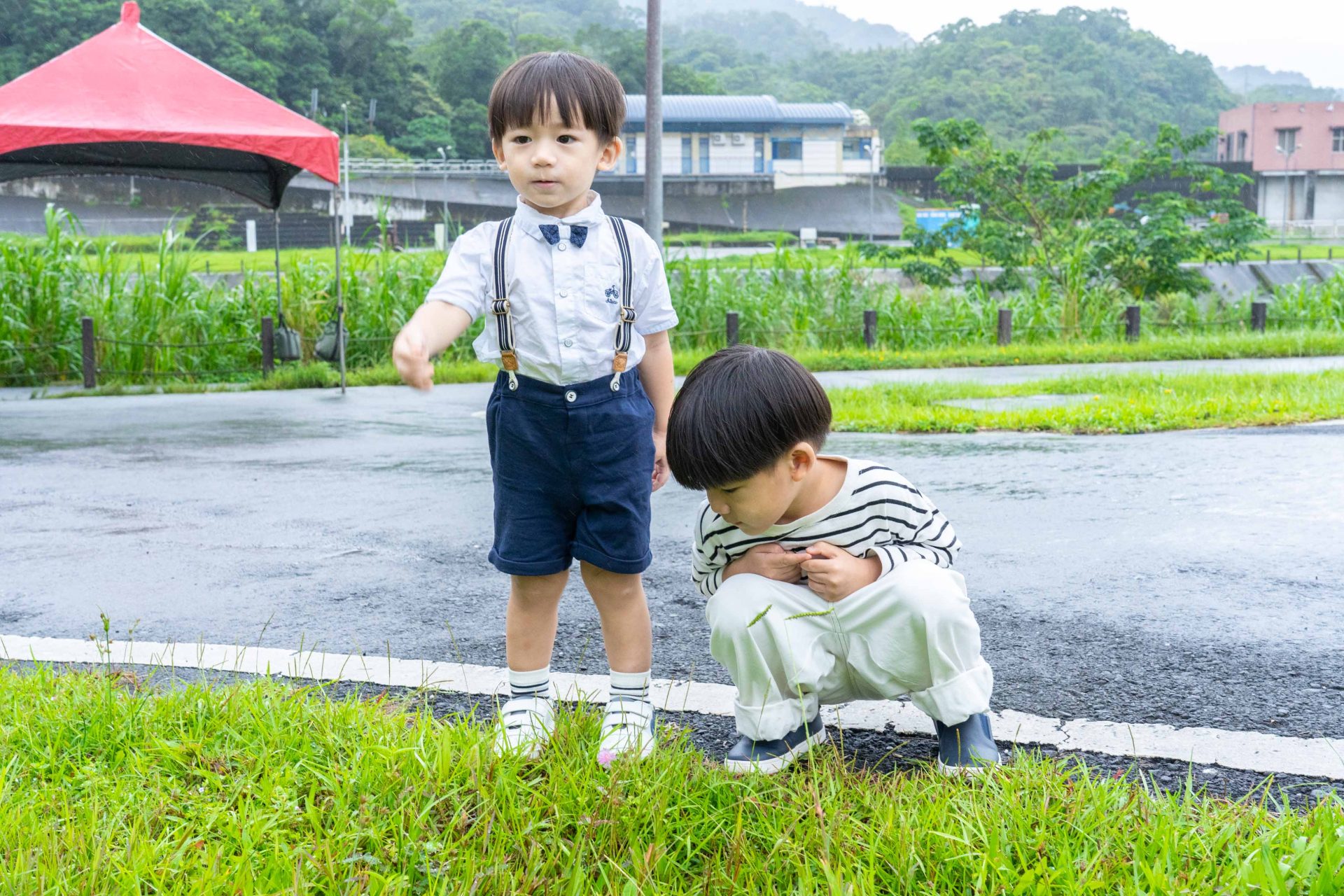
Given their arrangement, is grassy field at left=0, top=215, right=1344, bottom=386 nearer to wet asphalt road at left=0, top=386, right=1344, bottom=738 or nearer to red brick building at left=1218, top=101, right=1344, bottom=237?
wet asphalt road at left=0, top=386, right=1344, bottom=738

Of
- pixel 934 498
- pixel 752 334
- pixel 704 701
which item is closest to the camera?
pixel 704 701

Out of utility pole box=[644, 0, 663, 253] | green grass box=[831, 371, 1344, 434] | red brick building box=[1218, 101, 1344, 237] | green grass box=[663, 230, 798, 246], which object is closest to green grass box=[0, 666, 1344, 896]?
green grass box=[831, 371, 1344, 434]

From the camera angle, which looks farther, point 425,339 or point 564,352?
point 564,352

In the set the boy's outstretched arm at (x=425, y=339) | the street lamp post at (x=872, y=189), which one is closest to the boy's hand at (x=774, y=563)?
the boy's outstretched arm at (x=425, y=339)

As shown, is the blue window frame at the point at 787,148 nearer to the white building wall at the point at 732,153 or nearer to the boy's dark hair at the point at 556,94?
the white building wall at the point at 732,153

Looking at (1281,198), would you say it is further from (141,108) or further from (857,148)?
(141,108)

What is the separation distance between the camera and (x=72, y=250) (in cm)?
1356

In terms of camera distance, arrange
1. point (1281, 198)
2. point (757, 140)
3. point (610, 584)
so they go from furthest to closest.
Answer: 1. point (1281, 198)
2. point (757, 140)
3. point (610, 584)

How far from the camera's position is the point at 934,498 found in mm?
5621

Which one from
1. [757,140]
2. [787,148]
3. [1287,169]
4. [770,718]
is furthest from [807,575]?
[1287,169]

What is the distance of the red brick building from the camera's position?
246 feet

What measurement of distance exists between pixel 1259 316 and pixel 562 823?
53.8 feet

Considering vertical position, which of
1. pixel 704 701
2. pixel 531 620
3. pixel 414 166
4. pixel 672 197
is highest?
pixel 414 166

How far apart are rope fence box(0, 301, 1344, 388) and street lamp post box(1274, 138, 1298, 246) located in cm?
5497
